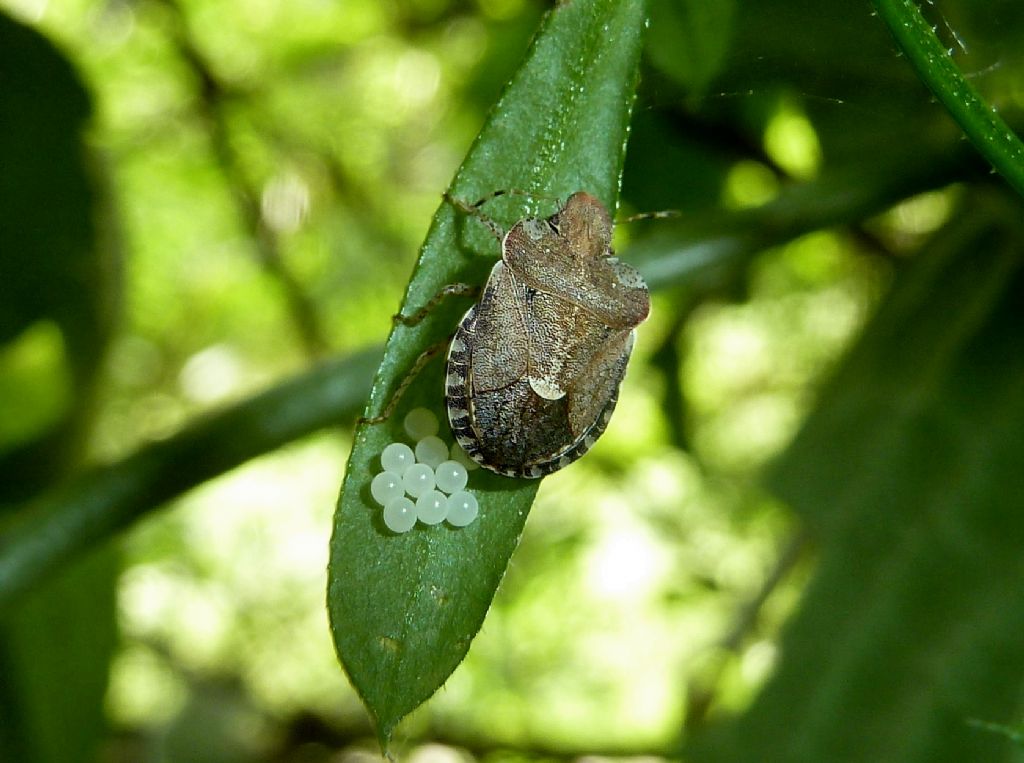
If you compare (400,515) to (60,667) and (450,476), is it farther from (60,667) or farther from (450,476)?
(60,667)

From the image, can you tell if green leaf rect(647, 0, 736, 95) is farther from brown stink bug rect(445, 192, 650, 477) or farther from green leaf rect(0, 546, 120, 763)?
green leaf rect(0, 546, 120, 763)

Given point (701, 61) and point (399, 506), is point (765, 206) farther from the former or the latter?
point (399, 506)

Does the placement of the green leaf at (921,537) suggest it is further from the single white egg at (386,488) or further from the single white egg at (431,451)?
the single white egg at (386,488)

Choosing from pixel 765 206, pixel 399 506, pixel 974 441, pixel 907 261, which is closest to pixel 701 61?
pixel 765 206

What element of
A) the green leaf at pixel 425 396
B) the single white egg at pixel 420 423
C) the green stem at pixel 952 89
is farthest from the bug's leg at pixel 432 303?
the green stem at pixel 952 89

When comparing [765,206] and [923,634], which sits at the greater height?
[765,206]

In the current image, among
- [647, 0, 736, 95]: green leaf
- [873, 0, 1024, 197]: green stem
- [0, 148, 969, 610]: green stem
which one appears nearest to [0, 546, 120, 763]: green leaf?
[0, 148, 969, 610]: green stem
